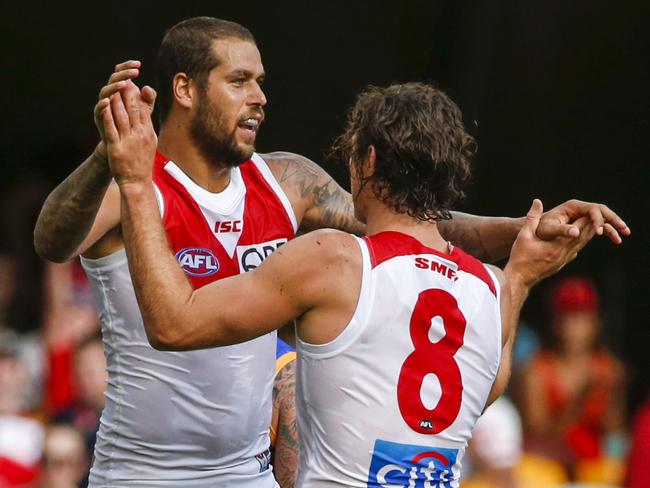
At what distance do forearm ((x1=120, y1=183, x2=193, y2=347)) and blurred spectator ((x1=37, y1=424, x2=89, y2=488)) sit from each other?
11.9 feet

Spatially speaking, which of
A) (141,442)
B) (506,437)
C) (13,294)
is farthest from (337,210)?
(13,294)

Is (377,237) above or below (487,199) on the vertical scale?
above

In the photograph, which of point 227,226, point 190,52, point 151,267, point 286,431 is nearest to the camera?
point 151,267

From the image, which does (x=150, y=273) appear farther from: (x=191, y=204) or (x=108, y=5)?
(x=108, y=5)

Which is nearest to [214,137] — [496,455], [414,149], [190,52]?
[190,52]

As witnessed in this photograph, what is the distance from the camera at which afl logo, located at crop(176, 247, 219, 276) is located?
4.43 metres

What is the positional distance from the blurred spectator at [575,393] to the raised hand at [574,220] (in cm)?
495

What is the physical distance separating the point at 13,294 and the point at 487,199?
12.9 feet

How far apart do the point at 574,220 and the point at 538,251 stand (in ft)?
0.53

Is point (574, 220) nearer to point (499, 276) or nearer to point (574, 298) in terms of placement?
point (499, 276)

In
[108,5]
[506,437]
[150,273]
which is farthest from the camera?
[108,5]

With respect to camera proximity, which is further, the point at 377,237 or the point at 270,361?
the point at 270,361

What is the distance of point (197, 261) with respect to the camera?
4.45m

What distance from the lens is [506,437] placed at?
7.91 m
